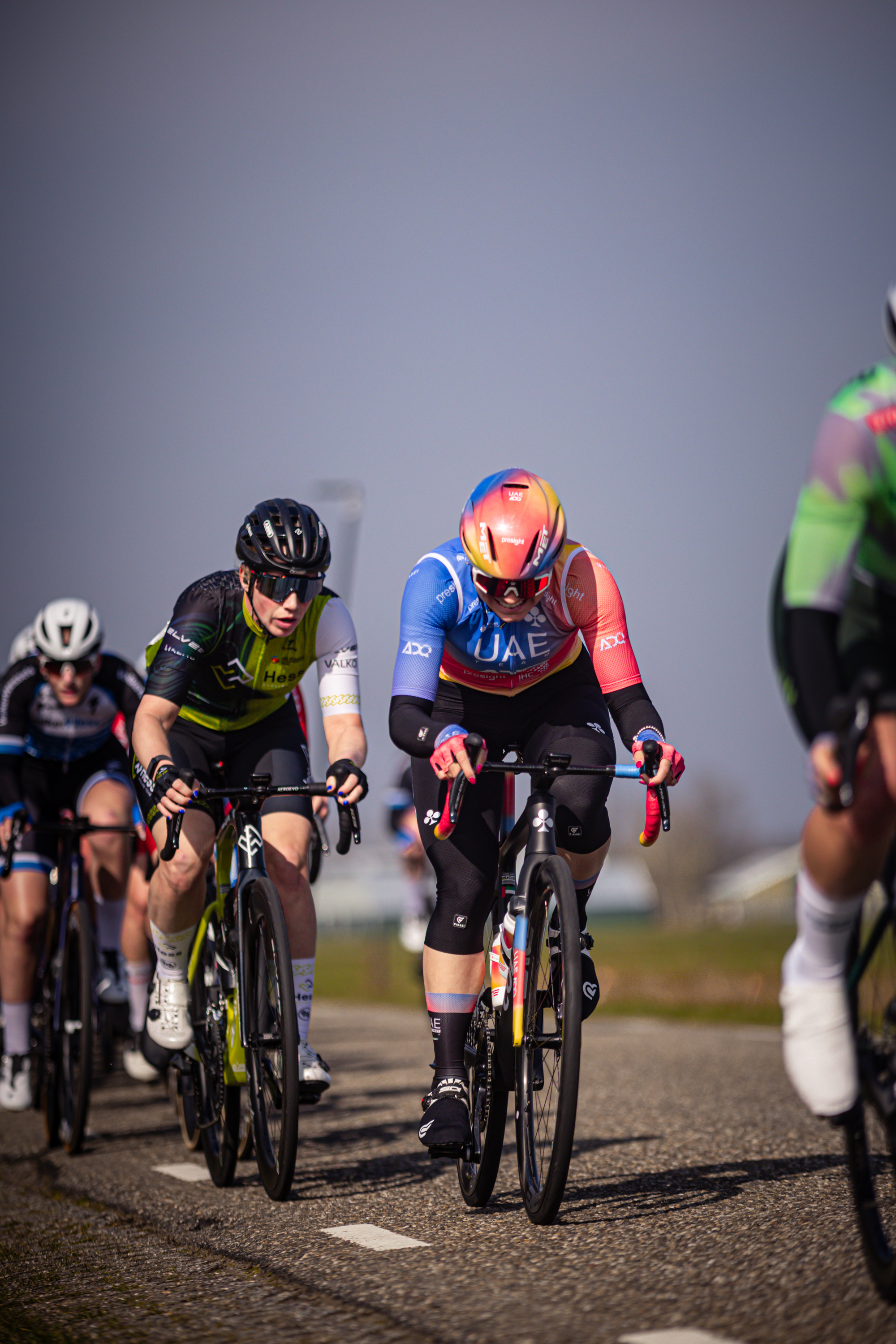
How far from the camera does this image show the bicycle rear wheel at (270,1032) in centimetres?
483

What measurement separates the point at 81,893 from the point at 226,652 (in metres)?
2.13

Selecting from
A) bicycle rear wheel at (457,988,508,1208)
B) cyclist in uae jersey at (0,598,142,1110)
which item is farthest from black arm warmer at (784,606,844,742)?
cyclist in uae jersey at (0,598,142,1110)

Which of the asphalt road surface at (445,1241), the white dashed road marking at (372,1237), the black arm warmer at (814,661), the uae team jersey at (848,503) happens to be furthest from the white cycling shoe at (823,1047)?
the white dashed road marking at (372,1237)

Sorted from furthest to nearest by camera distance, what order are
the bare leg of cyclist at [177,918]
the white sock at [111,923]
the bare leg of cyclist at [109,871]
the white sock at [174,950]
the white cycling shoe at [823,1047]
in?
the white sock at [111,923]
the bare leg of cyclist at [109,871]
the white sock at [174,950]
the bare leg of cyclist at [177,918]
the white cycling shoe at [823,1047]

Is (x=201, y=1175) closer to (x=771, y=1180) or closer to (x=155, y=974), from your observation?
(x=155, y=974)

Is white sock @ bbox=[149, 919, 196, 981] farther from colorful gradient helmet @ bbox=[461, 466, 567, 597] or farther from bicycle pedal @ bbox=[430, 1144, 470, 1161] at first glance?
colorful gradient helmet @ bbox=[461, 466, 567, 597]

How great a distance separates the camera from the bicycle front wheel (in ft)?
21.0

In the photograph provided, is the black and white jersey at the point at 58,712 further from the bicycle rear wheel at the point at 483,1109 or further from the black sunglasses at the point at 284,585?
the bicycle rear wheel at the point at 483,1109

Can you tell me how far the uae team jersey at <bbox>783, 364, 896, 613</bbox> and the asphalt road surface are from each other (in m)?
1.59

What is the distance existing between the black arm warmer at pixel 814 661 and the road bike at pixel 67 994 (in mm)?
4285

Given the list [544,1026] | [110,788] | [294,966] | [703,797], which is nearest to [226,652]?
[294,966]

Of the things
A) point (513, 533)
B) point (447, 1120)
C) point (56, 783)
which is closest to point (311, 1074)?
point (447, 1120)

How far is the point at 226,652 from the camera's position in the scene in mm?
5672

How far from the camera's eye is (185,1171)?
233 inches
